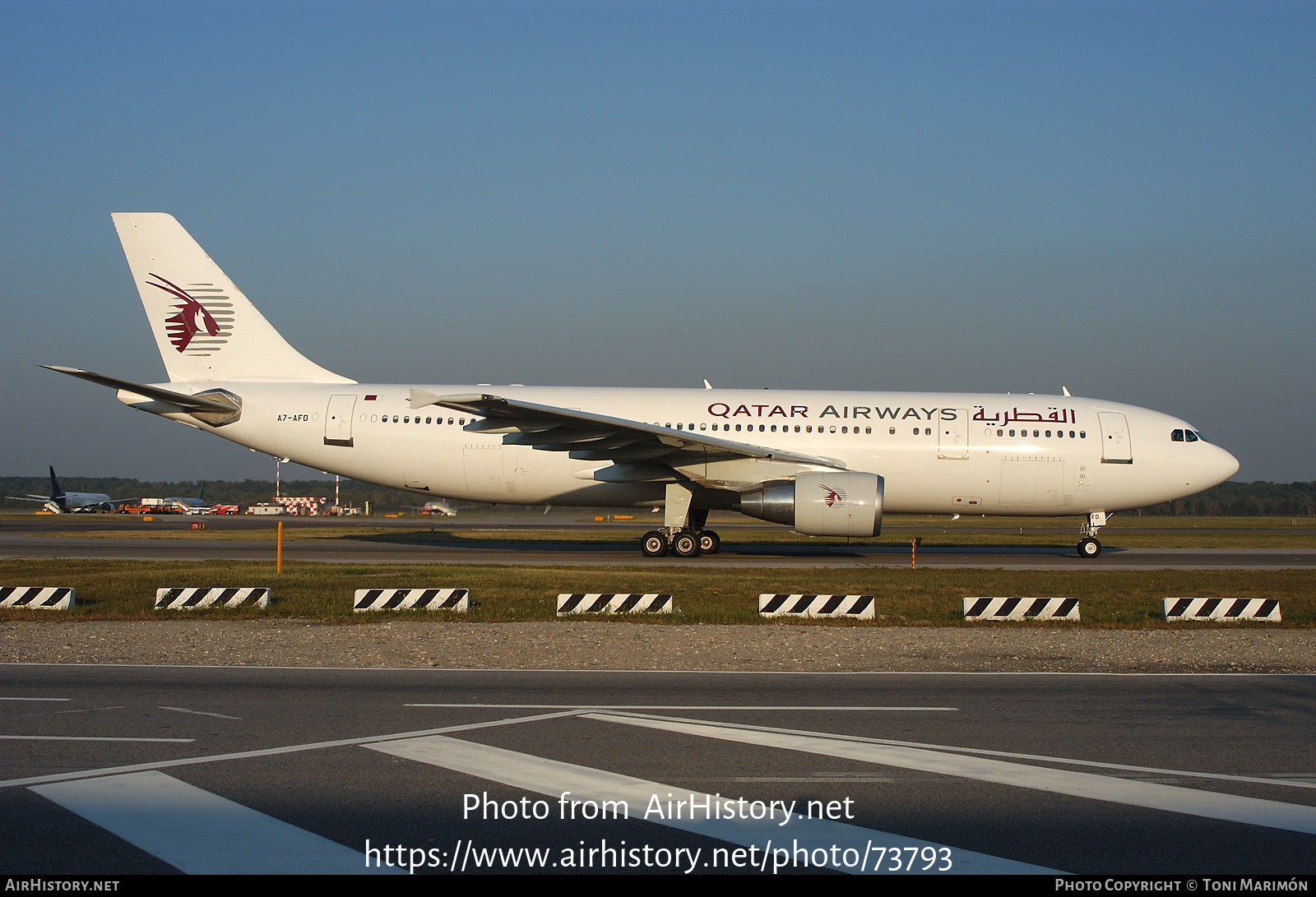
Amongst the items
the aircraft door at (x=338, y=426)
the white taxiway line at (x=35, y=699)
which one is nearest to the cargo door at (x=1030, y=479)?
the aircraft door at (x=338, y=426)

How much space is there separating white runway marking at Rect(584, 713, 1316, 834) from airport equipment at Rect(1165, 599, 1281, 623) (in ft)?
27.6

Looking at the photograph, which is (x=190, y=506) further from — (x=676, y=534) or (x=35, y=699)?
(x=35, y=699)

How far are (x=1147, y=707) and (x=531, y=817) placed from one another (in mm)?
5021

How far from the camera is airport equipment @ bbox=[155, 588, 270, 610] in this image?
12375 millimetres

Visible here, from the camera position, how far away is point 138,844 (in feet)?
12.8

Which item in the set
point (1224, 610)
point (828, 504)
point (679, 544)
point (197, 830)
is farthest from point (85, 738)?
point (679, 544)

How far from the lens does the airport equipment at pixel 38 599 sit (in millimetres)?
12117

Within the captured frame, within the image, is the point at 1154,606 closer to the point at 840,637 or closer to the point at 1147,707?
the point at 840,637

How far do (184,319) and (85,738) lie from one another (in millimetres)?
19316

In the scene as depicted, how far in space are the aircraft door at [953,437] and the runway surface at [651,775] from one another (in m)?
14.0

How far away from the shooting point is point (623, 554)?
2233 centimetres

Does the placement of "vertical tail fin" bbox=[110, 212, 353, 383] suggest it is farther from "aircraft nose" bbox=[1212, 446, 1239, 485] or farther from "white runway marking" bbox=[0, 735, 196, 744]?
"aircraft nose" bbox=[1212, 446, 1239, 485]

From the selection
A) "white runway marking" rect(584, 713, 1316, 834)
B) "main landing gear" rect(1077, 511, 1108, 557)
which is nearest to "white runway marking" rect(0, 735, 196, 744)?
"white runway marking" rect(584, 713, 1316, 834)
